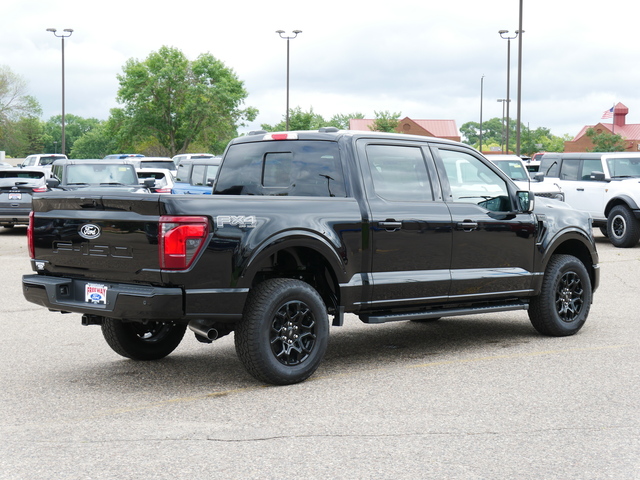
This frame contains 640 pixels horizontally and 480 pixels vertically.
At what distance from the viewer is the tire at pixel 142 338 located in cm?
Result: 726

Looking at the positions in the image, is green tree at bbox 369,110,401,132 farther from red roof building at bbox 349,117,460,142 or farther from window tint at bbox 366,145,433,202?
window tint at bbox 366,145,433,202

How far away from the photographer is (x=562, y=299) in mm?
8656

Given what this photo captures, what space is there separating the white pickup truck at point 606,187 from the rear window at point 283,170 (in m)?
12.1

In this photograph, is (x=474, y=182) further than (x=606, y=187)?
No

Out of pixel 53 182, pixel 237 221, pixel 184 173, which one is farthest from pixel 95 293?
pixel 184 173

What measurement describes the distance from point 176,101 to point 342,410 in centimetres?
7367

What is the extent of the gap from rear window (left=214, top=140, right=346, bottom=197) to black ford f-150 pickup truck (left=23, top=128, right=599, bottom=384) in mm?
12

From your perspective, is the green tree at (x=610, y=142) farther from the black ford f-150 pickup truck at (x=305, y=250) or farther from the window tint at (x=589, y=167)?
the black ford f-150 pickup truck at (x=305, y=250)

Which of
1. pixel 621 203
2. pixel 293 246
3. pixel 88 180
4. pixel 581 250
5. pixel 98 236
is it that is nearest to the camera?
pixel 98 236

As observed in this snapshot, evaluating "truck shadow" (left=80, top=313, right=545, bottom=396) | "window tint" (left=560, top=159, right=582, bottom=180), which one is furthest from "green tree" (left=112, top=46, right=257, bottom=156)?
"truck shadow" (left=80, top=313, right=545, bottom=396)

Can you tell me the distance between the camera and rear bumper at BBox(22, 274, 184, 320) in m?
5.91

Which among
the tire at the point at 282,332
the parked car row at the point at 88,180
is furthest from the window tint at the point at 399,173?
the parked car row at the point at 88,180

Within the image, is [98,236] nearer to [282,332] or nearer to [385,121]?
[282,332]

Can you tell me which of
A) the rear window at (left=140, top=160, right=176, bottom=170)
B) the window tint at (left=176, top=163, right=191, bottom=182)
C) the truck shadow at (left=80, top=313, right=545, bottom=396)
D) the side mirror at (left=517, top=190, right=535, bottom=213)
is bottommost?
the truck shadow at (left=80, top=313, right=545, bottom=396)
